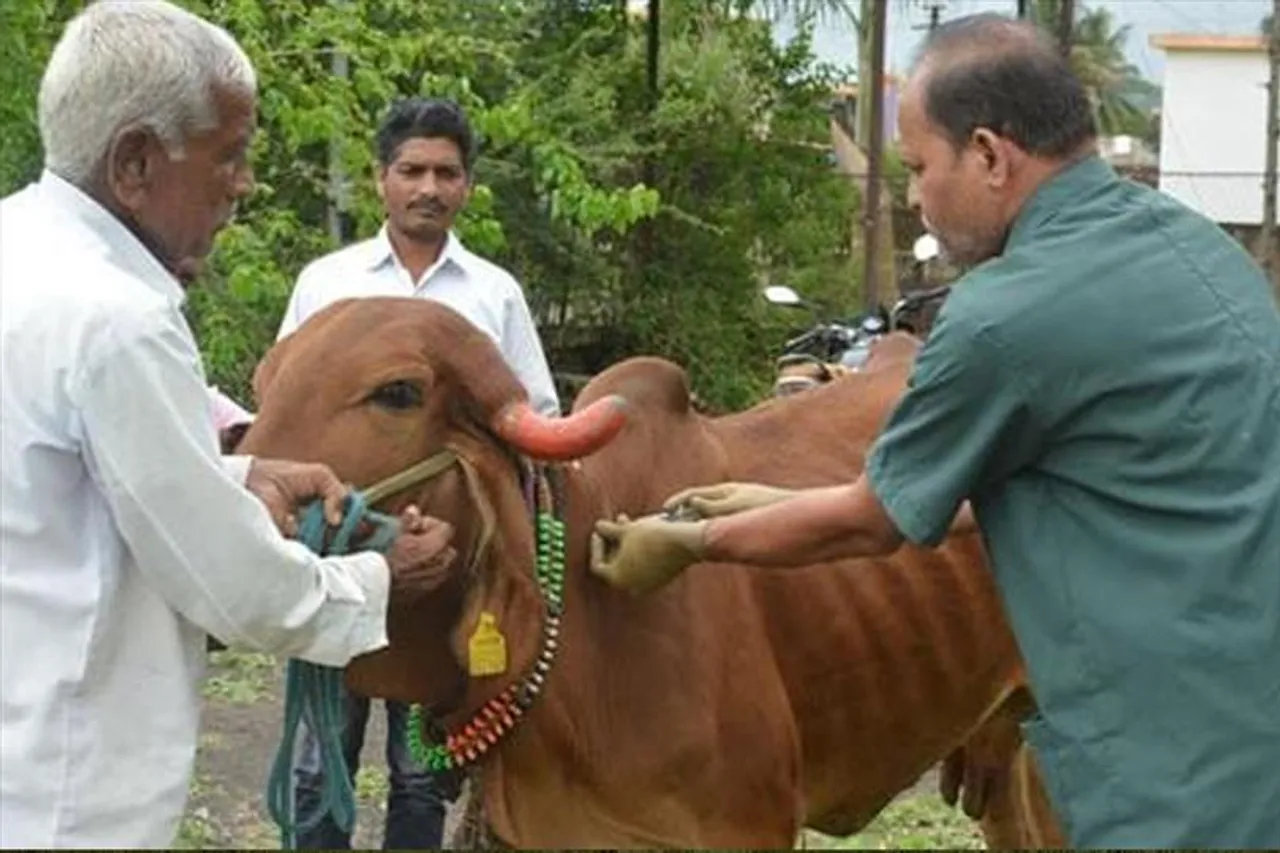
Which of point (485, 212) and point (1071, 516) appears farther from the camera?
point (485, 212)

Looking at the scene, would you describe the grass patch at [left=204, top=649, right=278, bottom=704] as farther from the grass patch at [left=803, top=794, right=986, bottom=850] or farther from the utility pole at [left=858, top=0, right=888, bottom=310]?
the utility pole at [left=858, top=0, right=888, bottom=310]

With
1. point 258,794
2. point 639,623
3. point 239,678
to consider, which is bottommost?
point 239,678

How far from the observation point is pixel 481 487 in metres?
3.63

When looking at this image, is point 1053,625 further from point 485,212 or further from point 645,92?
point 645,92

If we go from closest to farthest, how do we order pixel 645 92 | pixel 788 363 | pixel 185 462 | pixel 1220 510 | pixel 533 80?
pixel 185 462
pixel 1220 510
pixel 788 363
pixel 533 80
pixel 645 92

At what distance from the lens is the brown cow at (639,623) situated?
3582 millimetres

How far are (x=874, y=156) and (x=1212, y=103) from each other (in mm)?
26362

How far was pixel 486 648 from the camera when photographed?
3592mm

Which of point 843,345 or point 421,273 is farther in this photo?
point 843,345


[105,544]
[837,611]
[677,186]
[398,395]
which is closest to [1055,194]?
[398,395]

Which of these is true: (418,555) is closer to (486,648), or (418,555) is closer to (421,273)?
(486,648)

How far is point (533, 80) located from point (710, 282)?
2.54m

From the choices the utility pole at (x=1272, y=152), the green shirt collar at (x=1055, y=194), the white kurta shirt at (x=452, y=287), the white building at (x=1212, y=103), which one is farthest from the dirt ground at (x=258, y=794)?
the white building at (x=1212, y=103)

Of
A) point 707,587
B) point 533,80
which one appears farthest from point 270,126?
point 533,80
